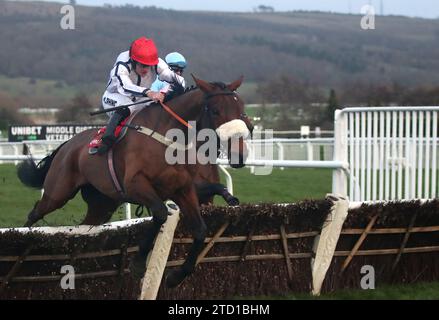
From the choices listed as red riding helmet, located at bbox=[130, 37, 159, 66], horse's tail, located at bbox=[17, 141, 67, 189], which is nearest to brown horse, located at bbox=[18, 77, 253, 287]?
red riding helmet, located at bbox=[130, 37, 159, 66]

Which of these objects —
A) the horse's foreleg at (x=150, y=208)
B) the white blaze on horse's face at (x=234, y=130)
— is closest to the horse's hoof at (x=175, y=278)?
the horse's foreleg at (x=150, y=208)

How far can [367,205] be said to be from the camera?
215 inches

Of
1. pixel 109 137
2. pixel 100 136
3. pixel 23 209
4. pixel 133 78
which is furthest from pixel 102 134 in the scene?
pixel 23 209

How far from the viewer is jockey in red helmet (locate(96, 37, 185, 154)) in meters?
5.58

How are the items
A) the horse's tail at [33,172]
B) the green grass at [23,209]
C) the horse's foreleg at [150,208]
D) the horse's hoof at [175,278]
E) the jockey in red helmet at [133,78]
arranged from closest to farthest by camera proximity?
the horse's foreleg at [150,208]
the horse's hoof at [175,278]
the jockey in red helmet at [133,78]
the horse's tail at [33,172]
the green grass at [23,209]

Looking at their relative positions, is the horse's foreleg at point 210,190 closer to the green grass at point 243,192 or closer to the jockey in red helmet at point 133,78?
the jockey in red helmet at point 133,78

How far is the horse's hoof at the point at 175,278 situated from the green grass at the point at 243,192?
297 cm

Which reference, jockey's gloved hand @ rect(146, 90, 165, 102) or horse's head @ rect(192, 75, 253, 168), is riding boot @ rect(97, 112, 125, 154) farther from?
horse's head @ rect(192, 75, 253, 168)

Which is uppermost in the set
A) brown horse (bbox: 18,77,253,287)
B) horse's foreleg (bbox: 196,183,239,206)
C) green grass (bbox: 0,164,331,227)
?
brown horse (bbox: 18,77,253,287)

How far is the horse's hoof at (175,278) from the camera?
4.84 metres

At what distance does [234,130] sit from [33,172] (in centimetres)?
240

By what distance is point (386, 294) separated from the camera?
519 centimetres

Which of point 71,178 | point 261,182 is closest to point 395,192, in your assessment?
point 71,178
